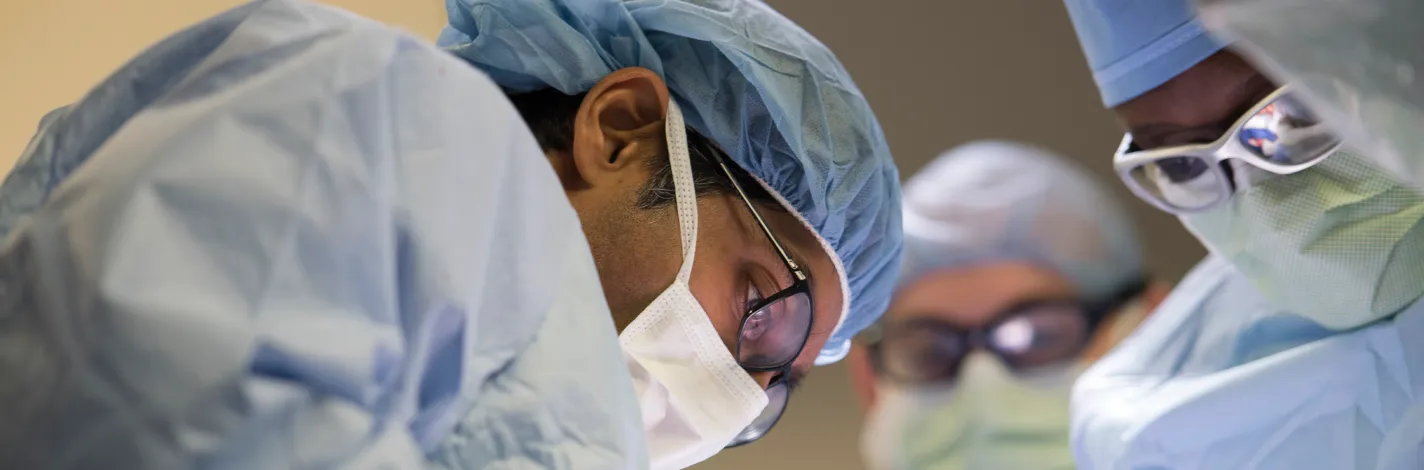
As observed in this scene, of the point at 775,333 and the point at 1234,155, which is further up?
the point at 775,333

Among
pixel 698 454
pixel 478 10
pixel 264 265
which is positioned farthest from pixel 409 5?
pixel 264 265

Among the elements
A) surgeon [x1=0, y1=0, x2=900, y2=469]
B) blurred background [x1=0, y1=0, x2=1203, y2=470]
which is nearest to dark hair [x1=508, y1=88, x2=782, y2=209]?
surgeon [x1=0, y1=0, x2=900, y2=469]

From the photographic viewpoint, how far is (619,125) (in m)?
1.11

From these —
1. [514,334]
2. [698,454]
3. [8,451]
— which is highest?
[8,451]

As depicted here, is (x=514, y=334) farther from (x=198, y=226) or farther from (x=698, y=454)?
(x=698, y=454)

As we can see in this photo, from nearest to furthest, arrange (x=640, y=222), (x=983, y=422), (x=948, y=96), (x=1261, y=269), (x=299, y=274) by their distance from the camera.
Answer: (x=299, y=274)
(x=640, y=222)
(x=1261, y=269)
(x=983, y=422)
(x=948, y=96)

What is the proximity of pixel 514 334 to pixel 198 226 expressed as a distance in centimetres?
19

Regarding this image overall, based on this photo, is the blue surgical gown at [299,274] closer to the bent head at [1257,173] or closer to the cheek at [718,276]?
the cheek at [718,276]

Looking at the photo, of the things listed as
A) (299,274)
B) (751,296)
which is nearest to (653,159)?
(751,296)

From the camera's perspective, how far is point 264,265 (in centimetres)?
56

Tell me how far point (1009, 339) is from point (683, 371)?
1069 millimetres

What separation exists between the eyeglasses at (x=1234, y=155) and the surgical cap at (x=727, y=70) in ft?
1.35

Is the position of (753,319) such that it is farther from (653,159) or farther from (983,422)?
(983,422)

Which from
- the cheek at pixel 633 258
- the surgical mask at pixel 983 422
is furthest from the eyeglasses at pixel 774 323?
the surgical mask at pixel 983 422
